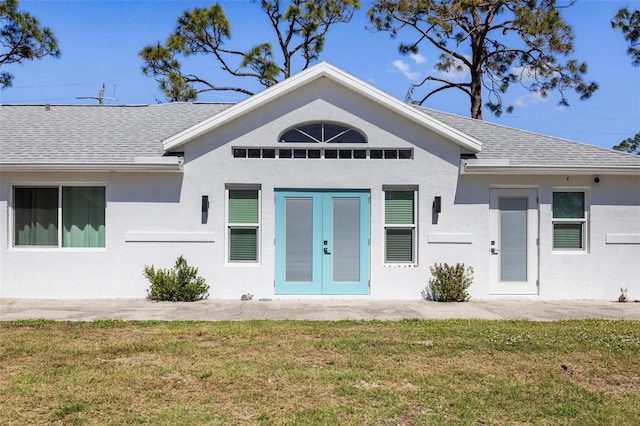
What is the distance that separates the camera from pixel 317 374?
611 centimetres

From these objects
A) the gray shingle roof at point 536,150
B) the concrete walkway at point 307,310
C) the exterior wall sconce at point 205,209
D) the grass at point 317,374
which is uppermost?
the gray shingle roof at point 536,150

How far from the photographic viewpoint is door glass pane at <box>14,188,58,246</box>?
468 inches

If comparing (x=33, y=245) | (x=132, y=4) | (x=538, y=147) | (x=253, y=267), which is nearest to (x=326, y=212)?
(x=253, y=267)

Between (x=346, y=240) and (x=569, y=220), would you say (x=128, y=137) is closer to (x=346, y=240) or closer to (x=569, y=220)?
(x=346, y=240)

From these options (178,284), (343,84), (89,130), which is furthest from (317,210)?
(89,130)

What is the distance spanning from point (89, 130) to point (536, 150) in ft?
37.2

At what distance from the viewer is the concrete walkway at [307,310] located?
31.9 ft

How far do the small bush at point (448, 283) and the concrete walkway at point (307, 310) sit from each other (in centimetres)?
31

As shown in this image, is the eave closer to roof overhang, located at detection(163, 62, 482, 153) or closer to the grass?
roof overhang, located at detection(163, 62, 482, 153)

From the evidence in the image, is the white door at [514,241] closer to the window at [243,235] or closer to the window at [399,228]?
the window at [399,228]

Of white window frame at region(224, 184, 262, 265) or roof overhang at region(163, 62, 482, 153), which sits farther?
white window frame at region(224, 184, 262, 265)

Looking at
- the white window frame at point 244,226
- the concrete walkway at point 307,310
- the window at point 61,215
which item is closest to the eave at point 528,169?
the concrete walkway at point 307,310

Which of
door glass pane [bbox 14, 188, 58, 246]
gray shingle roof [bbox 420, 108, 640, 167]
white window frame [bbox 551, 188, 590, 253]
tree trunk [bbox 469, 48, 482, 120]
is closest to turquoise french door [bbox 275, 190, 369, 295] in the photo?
gray shingle roof [bbox 420, 108, 640, 167]

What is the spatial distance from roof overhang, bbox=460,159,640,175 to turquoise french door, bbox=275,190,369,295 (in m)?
2.41
